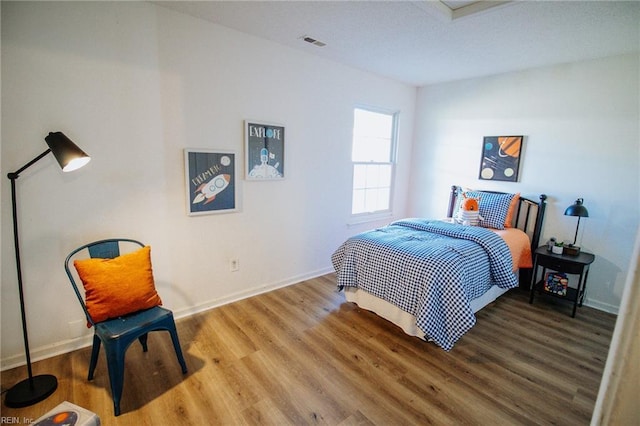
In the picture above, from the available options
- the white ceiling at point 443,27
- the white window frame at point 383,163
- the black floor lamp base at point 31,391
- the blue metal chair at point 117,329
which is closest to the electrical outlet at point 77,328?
the black floor lamp base at point 31,391

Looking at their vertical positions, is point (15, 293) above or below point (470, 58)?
below

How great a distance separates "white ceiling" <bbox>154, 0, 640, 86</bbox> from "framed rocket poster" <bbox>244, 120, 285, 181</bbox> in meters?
0.82

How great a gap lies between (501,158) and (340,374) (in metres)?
3.17

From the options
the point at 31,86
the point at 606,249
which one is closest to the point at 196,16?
the point at 31,86

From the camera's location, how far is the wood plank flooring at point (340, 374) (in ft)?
5.60

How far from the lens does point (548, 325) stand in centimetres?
270

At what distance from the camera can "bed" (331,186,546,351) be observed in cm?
217

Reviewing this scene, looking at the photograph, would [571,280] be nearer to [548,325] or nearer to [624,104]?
[548,325]

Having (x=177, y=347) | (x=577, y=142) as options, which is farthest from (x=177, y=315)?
(x=577, y=142)

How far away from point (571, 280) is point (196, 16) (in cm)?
447

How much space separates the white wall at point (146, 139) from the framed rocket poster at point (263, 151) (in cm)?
9

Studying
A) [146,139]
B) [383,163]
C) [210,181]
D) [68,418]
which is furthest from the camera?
[383,163]

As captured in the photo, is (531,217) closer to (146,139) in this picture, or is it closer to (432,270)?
(432,270)

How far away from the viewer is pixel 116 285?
1.82 m
